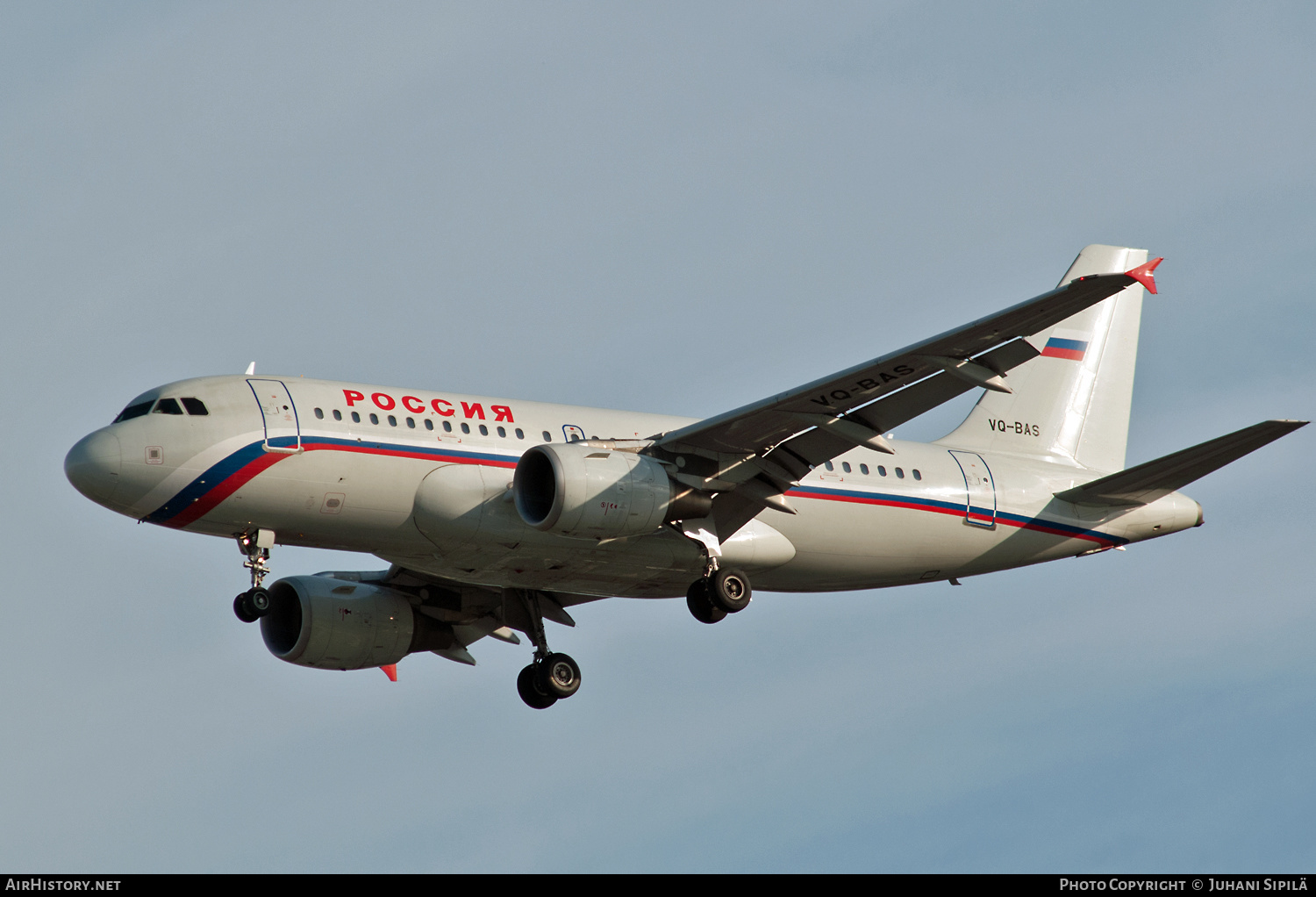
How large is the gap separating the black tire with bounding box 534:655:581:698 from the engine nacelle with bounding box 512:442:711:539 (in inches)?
244

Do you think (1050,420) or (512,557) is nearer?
(512,557)

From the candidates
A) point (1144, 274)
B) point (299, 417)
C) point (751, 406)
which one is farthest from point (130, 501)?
point (1144, 274)

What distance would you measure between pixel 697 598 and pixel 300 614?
9246 millimetres

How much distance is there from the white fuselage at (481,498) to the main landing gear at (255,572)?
27cm

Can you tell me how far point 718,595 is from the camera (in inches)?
1358

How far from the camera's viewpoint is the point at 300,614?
38.4m

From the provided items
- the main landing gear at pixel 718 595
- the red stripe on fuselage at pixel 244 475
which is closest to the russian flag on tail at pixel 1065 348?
the main landing gear at pixel 718 595

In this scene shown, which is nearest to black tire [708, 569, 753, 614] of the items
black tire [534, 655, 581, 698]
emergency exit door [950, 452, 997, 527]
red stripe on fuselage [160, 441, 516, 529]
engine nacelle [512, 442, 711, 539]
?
engine nacelle [512, 442, 711, 539]

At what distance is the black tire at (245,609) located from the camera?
32.0 m

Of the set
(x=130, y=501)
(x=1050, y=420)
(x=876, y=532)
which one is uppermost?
(x=1050, y=420)

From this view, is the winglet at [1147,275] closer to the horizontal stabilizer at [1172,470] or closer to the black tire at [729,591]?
the horizontal stabilizer at [1172,470]

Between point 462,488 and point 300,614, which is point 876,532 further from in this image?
point 300,614

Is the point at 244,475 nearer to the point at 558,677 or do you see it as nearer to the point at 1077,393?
the point at 558,677

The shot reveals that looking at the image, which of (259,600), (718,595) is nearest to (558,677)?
(718,595)
